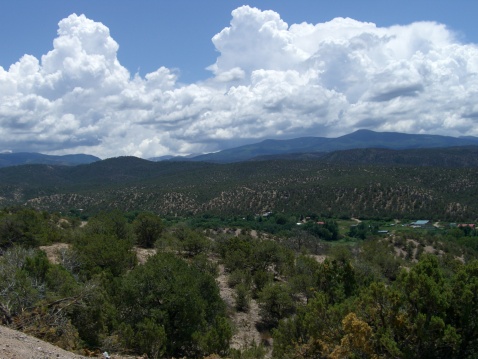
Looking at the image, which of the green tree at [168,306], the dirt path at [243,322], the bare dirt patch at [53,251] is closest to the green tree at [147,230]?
the bare dirt patch at [53,251]

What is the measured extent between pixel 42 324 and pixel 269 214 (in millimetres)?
99498

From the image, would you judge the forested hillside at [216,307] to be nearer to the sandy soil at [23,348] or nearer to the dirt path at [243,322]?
the dirt path at [243,322]

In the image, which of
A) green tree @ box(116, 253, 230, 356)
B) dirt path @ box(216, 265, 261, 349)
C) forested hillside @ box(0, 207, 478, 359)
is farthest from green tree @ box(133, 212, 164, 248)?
green tree @ box(116, 253, 230, 356)

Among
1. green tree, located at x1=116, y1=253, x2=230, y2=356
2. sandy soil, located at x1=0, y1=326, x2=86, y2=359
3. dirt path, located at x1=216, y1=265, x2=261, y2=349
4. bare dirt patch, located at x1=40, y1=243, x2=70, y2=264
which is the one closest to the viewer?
sandy soil, located at x1=0, y1=326, x2=86, y2=359

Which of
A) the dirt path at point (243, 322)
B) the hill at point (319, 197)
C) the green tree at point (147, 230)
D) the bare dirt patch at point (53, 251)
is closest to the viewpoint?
the dirt path at point (243, 322)

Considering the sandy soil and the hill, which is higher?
the sandy soil

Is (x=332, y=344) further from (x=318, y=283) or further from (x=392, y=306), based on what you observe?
(x=318, y=283)

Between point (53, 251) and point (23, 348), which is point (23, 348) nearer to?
point (23, 348)

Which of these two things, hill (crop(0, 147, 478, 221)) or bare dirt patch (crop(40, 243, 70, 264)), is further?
hill (crop(0, 147, 478, 221))

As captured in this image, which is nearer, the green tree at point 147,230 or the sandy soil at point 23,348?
the sandy soil at point 23,348

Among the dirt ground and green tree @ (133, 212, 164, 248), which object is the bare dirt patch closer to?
green tree @ (133, 212, 164, 248)

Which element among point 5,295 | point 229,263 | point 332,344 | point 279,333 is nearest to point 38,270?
point 5,295

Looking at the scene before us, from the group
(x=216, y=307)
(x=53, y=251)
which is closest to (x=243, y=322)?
(x=216, y=307)

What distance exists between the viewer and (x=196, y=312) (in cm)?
2033
